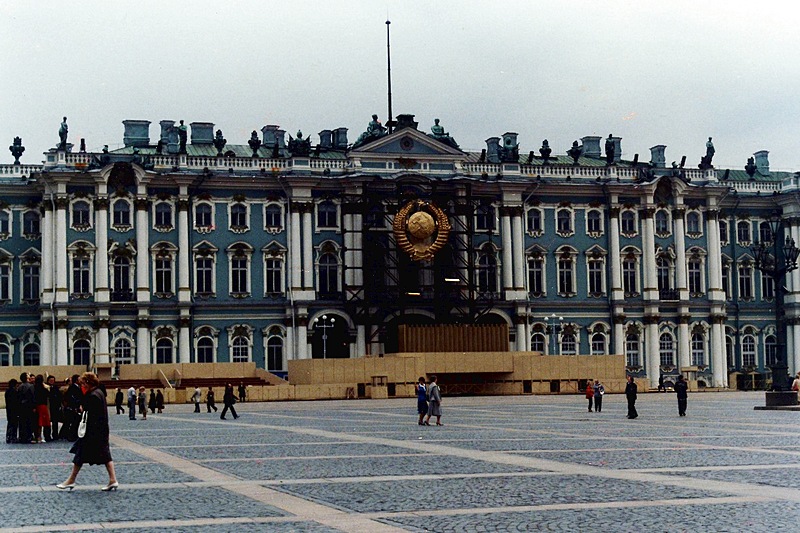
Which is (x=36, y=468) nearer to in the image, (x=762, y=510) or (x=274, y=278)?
(x=762, y=510)

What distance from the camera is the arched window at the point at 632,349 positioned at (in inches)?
3501

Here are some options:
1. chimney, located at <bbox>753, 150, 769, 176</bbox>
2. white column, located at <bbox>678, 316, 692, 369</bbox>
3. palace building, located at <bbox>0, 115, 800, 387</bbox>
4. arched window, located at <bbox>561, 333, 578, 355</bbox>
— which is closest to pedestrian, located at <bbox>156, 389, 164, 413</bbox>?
palace building, located at <bbox>0, 115, 800, 387</bbox>

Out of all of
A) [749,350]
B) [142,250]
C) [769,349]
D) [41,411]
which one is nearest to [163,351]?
[142,250]

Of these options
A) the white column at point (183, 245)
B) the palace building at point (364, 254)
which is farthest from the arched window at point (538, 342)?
the white column at point (183, 245)

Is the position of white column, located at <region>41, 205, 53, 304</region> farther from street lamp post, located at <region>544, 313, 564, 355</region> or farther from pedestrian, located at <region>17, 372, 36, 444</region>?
pedestrian, located at <region>17, 372, 36, 444</region>

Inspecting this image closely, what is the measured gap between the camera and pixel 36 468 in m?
23.2

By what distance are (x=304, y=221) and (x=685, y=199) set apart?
90.8 feet

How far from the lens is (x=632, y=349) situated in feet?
293

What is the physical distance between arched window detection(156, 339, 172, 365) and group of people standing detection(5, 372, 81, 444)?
161 ft

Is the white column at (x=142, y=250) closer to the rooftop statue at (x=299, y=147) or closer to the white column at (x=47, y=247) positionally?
the white column at (x=47, y=247)

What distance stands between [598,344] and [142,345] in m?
31.1

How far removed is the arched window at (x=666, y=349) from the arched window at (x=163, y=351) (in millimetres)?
33586

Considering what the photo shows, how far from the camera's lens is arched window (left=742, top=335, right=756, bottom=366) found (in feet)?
304

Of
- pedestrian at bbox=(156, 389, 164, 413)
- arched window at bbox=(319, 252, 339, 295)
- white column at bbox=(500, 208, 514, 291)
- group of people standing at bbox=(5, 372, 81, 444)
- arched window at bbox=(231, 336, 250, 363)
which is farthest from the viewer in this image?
white column at bbox=(500, 208, 514, 291)
